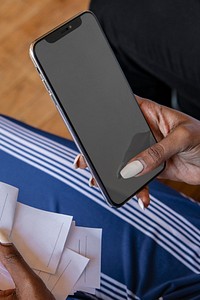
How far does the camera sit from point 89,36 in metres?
0.76

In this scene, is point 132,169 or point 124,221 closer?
point 132,169

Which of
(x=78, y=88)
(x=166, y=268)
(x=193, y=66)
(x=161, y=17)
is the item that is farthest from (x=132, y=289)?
(x=161, y=17)


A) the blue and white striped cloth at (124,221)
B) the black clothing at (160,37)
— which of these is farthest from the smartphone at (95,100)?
the black clothing at (160,37)

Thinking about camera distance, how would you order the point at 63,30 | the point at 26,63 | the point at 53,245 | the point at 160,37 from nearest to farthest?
1. the point at 63,30
2. the point at 53,245
3. the point at 160,37
4. the point at 26,63

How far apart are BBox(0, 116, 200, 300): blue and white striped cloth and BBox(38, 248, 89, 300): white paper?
0.05 meters

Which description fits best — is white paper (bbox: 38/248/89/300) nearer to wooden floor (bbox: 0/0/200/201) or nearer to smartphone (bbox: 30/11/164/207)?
smartphone (bbox: 30/11/164/207)

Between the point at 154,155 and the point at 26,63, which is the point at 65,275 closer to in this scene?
the point at 154,155

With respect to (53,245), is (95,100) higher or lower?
higher

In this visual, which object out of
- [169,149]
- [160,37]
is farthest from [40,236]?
[160,37]

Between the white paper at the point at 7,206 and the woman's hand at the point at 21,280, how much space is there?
0.23 feet

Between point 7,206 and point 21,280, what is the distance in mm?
145

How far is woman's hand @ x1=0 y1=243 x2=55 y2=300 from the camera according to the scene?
741mm

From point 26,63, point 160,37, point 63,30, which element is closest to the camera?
point 63,30

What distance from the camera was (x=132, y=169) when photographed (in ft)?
2.50
